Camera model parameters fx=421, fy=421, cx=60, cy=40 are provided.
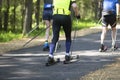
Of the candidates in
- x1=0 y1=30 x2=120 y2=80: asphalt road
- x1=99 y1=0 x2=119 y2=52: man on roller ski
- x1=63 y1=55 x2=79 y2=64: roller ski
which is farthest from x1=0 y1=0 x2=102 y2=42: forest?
x1=63 y1=55 x2=79 y2=64: roller ski

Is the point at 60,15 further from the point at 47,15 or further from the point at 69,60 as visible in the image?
the point at 47,15

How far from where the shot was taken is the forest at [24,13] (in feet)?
83.1

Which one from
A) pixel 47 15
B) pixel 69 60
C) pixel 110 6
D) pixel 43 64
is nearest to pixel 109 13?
pixel 110 6

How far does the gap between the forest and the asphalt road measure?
2.75 metres

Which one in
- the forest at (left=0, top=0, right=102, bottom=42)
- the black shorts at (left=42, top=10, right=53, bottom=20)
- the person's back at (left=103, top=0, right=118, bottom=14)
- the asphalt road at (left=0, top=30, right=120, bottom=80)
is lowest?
the forest at (left=0, top=0, right=102, bottom=42)

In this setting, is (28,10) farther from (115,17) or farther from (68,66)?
(68,66)

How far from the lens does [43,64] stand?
1128 centimetres

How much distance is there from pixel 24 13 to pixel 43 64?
34.4 meters

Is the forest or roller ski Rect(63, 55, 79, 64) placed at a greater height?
roller ski Rect(63, 55, 79, 64)

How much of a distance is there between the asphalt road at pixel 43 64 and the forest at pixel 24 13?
2.75 meters

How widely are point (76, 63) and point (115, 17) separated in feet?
10.5

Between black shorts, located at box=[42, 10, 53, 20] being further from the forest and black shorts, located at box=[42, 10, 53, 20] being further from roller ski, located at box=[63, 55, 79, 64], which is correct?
roller ski, located at box=[63, 55, 79, 64]

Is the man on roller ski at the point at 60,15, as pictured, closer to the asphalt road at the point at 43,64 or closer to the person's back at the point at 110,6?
the asphalt road at the point at 43,64

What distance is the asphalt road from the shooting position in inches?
380
